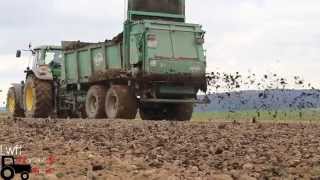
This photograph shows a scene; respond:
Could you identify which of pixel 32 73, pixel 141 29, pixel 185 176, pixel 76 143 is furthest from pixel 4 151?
pixel 32 73

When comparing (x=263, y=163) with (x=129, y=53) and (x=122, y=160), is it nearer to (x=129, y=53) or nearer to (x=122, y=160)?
(x=122, y=160)

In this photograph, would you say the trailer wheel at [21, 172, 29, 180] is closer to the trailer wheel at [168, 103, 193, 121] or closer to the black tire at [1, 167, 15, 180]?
the black tire at [1, 167, 15, 180]

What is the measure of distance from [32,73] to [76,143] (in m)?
16.0

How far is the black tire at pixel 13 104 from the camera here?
28039 millimetres

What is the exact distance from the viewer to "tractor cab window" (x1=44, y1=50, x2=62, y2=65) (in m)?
27.1

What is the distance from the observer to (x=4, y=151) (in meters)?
9.70

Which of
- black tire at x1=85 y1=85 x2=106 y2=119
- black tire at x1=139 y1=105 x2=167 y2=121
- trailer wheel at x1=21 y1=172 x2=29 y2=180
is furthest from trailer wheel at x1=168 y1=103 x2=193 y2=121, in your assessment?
trailer wheel at x1=21 y1=172 x2=29 y2=180

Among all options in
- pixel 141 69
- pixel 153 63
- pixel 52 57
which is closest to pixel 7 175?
pixel 153 63

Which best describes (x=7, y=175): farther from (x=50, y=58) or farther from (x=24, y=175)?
(x=50, y=58)

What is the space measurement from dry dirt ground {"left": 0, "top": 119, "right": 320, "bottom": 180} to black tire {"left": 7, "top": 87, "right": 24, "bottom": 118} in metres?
14.4

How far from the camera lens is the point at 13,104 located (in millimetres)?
28281

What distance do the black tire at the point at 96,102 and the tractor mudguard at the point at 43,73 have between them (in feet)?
10.9

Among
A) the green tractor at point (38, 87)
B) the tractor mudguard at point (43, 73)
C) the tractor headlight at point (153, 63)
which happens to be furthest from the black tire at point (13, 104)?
the tractor headlight at point (153, 63)

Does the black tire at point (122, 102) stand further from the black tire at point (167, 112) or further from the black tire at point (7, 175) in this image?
the black tire at point (7, 175)
